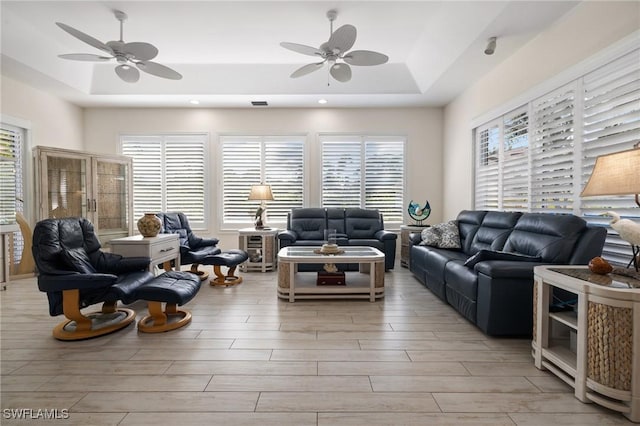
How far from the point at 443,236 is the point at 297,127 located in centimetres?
351

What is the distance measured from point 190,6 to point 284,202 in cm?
355

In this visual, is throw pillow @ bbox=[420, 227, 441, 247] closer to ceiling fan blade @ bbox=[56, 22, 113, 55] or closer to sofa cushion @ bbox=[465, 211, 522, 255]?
sofa cushion @ bbox=[465, 211, 522, 255]

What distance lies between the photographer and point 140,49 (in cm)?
330

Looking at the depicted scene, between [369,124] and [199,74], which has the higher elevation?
[199,74]

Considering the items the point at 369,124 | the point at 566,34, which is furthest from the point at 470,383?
the point at 369,124

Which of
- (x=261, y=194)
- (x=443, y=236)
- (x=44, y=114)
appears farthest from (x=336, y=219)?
(x=44, y=114)

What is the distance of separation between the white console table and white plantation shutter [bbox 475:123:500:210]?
2.81 metres

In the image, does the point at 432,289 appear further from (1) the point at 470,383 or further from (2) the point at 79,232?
(2) the point at 79,232

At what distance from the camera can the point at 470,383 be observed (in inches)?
78.8

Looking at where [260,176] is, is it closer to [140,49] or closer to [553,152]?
[140,49]

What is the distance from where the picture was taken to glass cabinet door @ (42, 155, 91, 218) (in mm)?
5020

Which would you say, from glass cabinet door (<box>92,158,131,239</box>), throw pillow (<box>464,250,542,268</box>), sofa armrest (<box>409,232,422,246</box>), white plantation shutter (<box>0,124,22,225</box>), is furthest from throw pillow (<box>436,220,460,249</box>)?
white plantation shutter (<box>0,124,22,225</box>)

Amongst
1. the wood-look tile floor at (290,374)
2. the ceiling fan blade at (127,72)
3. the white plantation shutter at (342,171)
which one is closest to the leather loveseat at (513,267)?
the wood-look tile floor at (290,374)

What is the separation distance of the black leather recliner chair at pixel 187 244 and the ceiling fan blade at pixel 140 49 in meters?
2.14
